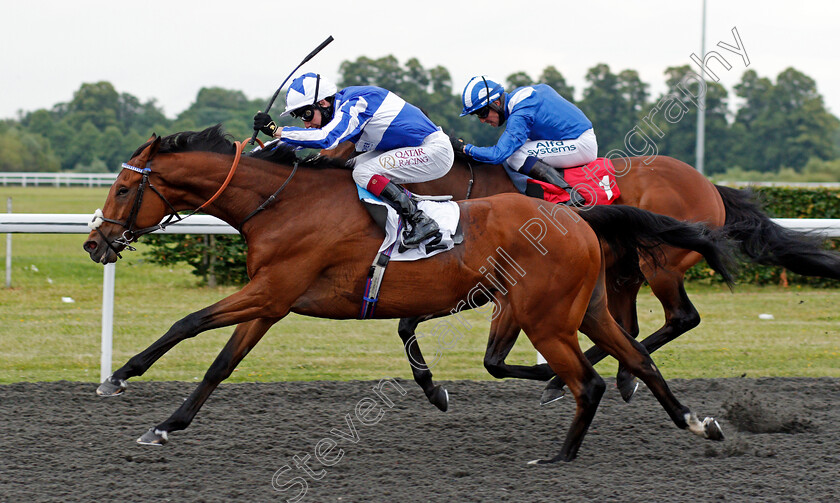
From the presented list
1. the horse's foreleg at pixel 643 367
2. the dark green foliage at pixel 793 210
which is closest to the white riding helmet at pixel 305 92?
the horse's foreleg at pixel 643 367

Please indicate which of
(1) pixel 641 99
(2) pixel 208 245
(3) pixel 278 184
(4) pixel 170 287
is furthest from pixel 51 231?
(1) pixel 641 99

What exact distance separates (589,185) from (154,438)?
9.65ft

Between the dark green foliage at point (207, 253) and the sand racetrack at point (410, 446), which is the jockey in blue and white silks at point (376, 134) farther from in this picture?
the dark green foliage at point (207, 253)

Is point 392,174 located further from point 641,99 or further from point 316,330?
point 641,99

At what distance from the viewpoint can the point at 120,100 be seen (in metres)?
39.1

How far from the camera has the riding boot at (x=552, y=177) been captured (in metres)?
5.18

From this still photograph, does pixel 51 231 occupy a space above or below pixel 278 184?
below

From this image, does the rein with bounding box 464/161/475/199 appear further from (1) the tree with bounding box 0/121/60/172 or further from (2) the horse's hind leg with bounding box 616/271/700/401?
(1) the tree with bounding box 0/121/60/172

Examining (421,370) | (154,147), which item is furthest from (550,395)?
(154,147)

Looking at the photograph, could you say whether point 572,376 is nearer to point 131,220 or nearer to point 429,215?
point 429,215

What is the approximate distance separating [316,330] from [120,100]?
3421 cm

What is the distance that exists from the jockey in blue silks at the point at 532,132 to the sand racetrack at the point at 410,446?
146cm

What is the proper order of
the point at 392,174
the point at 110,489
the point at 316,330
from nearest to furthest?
the point at 110,489
the point at 392,174
the point at 316,330

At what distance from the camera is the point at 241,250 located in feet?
30.9
